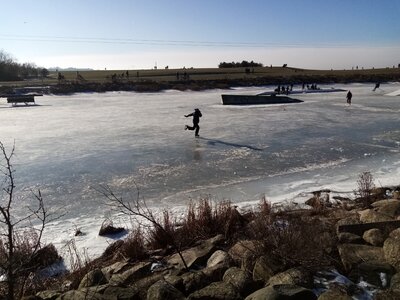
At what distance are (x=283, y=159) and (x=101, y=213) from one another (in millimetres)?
6578

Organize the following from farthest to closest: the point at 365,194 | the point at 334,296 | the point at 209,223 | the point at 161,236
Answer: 1. the point at 365,194
2. the point at 209,223
3. the point at 161,236
4. the point at 334,296

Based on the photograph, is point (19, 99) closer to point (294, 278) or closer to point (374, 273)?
point (294, 278)

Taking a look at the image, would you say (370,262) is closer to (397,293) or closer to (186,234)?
(397,293)

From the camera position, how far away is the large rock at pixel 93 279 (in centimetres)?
525

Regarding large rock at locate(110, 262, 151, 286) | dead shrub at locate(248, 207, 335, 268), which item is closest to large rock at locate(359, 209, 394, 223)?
dead shrub at locate(248, 207, 335, 268)

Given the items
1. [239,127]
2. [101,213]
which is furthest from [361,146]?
[101,213]

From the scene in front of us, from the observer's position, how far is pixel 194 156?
13.6 m

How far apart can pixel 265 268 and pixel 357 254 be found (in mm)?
1210

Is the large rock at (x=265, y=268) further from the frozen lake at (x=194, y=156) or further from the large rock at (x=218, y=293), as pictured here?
the frozen lake at (x=194, y=156)

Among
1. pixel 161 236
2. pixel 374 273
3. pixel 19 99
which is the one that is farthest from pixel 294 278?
pixel 19 99

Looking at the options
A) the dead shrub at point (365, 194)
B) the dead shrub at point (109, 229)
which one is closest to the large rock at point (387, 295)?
the dead shrub at point (365, 194)

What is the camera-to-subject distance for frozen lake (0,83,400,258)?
10.1 metres

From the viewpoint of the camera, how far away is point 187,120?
2281 centimetres

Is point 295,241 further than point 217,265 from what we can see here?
Yes
